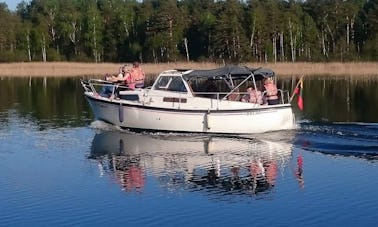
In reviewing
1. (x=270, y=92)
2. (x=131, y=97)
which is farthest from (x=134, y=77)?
(x=270, y=92)

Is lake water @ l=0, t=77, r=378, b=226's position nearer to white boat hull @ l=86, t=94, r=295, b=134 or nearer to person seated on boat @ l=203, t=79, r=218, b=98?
white boat hull @ l=86, t=94, r=295, b=134

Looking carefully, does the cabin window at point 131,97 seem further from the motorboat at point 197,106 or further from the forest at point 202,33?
the forest at point 202,33

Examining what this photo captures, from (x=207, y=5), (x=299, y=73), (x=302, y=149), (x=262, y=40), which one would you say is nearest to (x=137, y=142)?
(x=302, y=149)

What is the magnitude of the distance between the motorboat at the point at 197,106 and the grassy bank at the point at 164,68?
3286 cm

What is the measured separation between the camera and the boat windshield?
2402 centimetres

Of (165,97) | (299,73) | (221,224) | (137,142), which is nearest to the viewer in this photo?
(221,224)

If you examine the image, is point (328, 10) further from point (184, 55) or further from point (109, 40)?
point (109, 40)

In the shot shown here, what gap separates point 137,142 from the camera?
72.3 feet

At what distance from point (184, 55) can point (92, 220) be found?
79.5 m

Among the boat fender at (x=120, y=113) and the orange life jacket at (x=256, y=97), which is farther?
the boat fender at (x=120, y=113)

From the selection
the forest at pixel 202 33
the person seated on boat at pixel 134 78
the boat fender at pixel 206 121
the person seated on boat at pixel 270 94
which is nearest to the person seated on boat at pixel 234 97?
the person seated on boat at pixel 270 94

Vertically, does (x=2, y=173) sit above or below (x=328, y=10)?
below

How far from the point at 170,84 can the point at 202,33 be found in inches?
2594

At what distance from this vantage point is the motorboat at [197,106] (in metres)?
23.3
